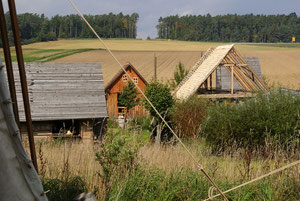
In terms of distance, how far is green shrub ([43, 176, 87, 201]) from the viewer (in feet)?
12.0

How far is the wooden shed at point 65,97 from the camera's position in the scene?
1667cm

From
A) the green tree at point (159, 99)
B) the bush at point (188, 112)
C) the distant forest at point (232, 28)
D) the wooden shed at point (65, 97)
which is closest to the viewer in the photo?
the bush at point (188, 112)

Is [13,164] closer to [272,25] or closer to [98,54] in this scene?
[98,54]

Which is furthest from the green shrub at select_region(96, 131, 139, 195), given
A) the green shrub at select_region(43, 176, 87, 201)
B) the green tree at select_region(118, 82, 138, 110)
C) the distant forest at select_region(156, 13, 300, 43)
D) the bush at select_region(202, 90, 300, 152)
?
the distant forest at select_region(156, 13, 300, 43)

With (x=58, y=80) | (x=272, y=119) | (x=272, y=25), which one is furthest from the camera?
(x=272, y=25)

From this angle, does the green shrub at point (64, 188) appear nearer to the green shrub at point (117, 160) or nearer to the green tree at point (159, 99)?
the green shrub at point (117, 160)

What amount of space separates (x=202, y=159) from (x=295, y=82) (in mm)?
44694

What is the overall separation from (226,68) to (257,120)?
9364 mm

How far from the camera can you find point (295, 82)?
45469 mm

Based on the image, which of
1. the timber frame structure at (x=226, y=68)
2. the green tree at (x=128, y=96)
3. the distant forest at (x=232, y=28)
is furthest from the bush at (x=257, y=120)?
the distant forest at (x=232, y=28)

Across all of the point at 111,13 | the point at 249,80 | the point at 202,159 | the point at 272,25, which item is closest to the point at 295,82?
the point at 249,80

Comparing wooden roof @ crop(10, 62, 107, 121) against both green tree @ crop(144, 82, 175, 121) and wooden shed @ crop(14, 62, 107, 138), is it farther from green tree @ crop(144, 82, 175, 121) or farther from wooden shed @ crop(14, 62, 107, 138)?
green tree @ crop(144, 82, 175, 121)

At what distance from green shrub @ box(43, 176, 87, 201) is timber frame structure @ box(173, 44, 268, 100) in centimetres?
1479

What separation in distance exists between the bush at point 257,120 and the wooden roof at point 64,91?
663cm
